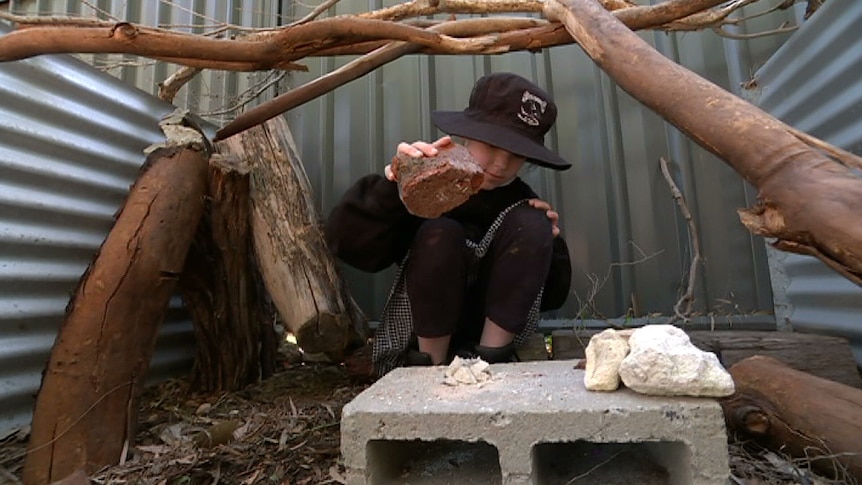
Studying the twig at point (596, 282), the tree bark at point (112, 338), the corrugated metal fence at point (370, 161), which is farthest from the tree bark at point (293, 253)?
the twig at point (596, 282)

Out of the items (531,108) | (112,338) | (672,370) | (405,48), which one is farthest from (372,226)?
(672,370)

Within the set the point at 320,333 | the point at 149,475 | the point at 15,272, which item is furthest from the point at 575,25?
the point at 15,272

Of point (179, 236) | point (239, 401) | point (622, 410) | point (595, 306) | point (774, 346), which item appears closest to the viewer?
point (622, 410)

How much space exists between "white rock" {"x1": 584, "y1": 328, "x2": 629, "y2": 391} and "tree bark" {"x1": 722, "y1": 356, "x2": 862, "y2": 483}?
1.74ft

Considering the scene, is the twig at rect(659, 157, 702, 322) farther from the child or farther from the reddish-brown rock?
the reddish-brown rock

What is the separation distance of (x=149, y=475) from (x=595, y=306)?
6.33 ft

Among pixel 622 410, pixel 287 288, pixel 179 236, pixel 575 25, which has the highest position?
pixel 575 25

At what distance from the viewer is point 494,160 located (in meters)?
1.84

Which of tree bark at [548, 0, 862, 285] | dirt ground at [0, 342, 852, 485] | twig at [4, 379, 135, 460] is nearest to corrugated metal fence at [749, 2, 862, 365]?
dirt ground at [0, 342, 852, 485]

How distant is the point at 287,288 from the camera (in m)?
1.80

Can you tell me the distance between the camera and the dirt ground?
1280 millimetres

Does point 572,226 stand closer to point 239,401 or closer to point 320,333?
point 320,333

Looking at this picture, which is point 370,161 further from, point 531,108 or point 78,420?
point 78,420

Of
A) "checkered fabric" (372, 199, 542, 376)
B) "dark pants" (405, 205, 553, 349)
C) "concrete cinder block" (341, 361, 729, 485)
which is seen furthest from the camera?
"checkered fabric" (372, 199, 542, 376)
